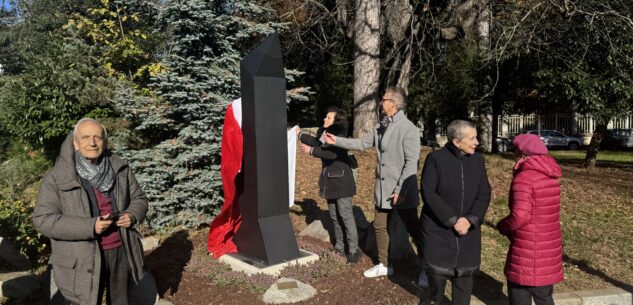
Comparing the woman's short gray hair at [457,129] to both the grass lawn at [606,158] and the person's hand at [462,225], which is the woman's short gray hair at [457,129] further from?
the grass lawn at [606,158]

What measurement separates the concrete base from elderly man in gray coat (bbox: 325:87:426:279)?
0.74m

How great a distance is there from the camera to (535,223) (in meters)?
3.54

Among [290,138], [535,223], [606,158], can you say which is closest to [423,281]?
[535,223]

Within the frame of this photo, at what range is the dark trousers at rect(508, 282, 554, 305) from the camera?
359 cm

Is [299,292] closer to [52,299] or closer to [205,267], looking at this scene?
[205,267]

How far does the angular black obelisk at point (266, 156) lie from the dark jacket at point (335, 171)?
0.42m

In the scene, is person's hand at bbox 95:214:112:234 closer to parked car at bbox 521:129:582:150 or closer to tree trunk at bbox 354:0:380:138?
tree trunk at bbox 354:0:380:138

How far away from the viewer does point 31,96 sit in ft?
33.8

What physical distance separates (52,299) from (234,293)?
1.61 meters

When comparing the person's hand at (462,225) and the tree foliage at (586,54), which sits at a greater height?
the tree foliage at (586,54)

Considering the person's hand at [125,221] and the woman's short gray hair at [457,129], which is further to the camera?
the woman's short gray hair at [457,129]

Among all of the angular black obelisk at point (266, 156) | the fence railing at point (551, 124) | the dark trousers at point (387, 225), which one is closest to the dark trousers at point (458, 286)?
the dark trousers at point (387, 225)

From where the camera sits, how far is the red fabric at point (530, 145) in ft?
11.7

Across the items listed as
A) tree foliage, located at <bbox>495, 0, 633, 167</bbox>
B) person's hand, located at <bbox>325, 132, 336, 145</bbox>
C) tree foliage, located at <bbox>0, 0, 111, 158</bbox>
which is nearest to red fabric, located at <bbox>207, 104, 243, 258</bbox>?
person's hand, located at <bbox>325, 132, 336, 145</bbox>
